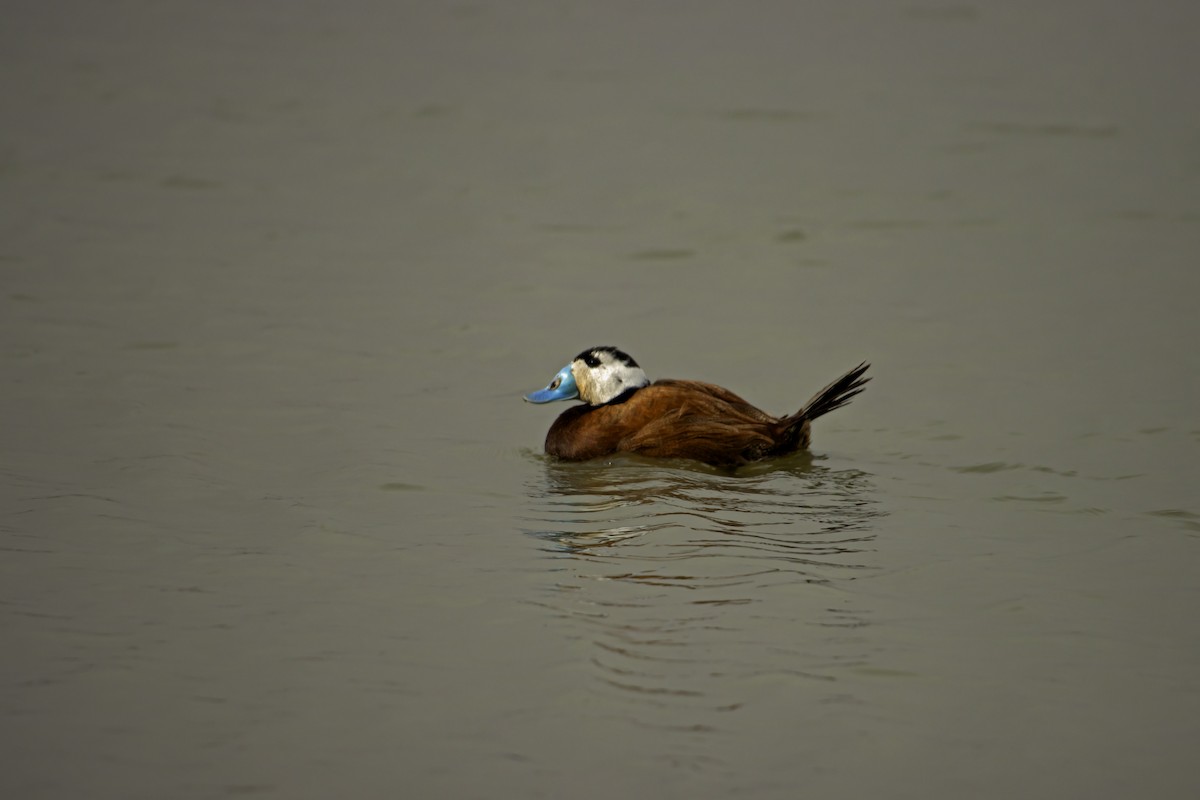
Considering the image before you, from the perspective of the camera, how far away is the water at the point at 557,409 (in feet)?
14.5

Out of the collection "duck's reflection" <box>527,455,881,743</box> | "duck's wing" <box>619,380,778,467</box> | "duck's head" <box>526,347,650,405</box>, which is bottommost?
"duck's reflection" <box>527,455,881,743</box>

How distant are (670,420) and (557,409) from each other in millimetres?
1681

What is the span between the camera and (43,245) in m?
10.7

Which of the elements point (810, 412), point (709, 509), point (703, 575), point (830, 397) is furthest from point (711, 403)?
point (703, 575)

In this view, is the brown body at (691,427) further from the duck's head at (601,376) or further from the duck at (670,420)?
the duck's head at (601,376)

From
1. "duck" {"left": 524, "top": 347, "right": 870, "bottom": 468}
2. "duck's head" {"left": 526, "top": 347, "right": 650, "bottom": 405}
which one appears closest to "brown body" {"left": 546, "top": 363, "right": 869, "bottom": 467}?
"duck" {"left": 524, "top": 347, "right": 870, "bottom": 468}

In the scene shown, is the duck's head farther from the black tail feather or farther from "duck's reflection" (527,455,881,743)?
the black tail feather

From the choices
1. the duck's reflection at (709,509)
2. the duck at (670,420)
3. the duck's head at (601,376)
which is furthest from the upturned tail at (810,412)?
the duck's head at (601,376)

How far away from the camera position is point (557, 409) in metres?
9.05

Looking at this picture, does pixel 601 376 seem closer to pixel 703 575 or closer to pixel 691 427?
pixel 691 427

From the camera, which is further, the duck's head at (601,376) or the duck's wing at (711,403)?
the duck's head at (601,376)

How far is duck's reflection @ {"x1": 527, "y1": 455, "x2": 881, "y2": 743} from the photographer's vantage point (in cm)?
471

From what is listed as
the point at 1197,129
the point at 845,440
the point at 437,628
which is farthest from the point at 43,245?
the point at 1197,129

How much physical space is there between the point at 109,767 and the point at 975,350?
20.7 feet
